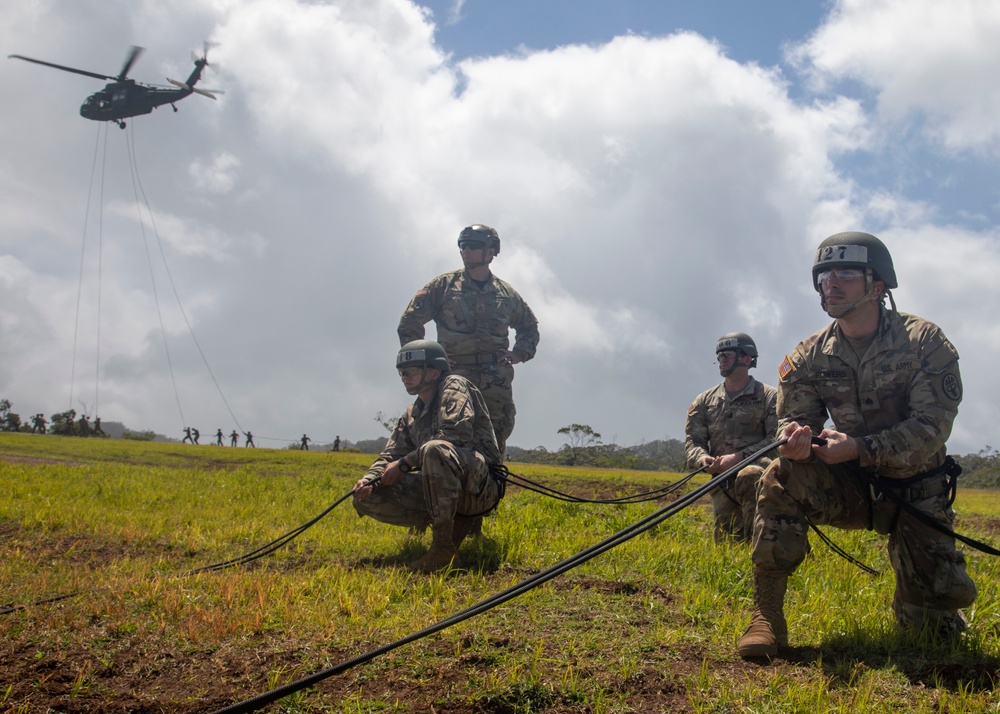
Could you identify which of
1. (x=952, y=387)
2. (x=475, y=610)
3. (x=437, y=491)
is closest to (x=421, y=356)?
(x=437, y=491)

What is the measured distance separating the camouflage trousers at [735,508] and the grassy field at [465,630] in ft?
0.72

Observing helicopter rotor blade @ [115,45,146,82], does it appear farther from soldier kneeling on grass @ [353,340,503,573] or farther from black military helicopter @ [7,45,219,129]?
soldier kneeling on grass @ [353,340,503,573]

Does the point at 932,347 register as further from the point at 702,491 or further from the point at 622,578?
the point at 622,578

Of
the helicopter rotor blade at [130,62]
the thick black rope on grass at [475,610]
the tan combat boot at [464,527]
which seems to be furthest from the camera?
the helicopter rotor blade at [130,62]

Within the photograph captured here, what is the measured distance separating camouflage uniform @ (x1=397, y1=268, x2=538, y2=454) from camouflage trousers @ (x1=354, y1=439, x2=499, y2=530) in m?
1.68

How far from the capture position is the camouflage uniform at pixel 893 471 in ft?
12.5

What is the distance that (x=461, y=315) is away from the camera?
26.1ft

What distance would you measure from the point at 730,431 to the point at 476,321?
109 inches

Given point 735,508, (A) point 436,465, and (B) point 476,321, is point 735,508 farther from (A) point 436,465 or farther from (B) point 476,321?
(B) point 476,321

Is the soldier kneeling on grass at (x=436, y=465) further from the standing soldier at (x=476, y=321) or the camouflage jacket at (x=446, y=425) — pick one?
the standing soldier at (x=476, y=321)

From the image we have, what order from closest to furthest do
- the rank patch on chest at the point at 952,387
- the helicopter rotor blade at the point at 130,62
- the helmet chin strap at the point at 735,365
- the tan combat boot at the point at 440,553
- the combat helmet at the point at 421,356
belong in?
1. the rank patch on chest at the point at 952,387
2. the tan combat boot at the point at 440,553
3. the combat helmet at the point at 421,356
4. the helmet chin strap at the point at 735,365
5. the helicopter rotor blade at the point at 130,62

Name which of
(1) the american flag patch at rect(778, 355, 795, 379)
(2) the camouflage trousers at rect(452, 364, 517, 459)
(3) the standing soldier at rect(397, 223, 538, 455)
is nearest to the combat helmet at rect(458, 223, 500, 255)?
(3) the standing soldier at rect(397, 223, 538, 455)

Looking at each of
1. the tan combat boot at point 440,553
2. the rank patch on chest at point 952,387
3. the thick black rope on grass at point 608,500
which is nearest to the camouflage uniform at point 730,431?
the thick black rope on grass at point 608,500

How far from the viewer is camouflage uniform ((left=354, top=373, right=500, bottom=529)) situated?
557 cm
